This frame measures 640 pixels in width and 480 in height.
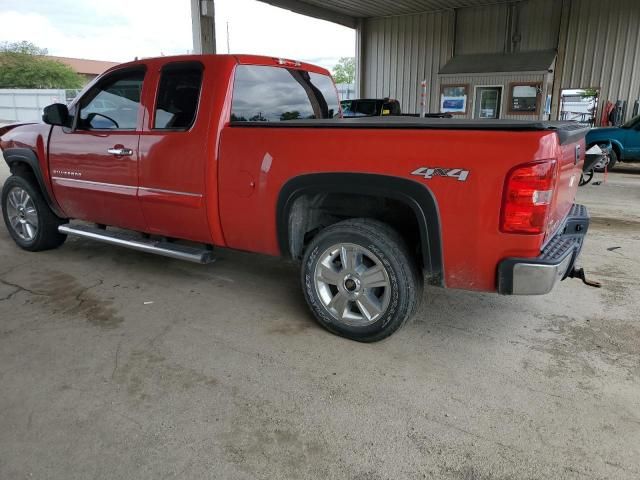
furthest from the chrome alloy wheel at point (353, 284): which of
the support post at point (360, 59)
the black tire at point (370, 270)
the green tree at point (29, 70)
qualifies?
the green tree at point (29, 70)

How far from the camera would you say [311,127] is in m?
3.20

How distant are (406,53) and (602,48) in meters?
7.39

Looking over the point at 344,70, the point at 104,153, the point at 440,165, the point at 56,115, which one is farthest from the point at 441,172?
the point at 344,70

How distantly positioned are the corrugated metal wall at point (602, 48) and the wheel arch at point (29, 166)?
57.2 feet

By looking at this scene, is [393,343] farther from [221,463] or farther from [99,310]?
[99,310]

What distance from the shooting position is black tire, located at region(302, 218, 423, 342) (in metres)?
3.12

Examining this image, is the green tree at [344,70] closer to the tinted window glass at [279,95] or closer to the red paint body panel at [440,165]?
the tinted window glass at [279,95]

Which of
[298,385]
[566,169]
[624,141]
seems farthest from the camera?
[624,141]

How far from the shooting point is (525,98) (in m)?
17.2

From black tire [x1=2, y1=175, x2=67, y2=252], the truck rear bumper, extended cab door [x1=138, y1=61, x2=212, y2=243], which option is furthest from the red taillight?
black tire [x1=2, y1=175, x2=67, y2=252]

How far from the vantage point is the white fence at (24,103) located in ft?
105

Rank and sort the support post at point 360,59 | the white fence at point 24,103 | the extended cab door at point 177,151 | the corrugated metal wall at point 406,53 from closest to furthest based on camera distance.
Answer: the extended cab door at point 177,151 < the corrugated metal wall at point 406,53 < the support post at point 360,59 < the white fence at point 24,103

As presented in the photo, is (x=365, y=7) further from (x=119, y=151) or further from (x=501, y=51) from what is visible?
(x=119, y=151)

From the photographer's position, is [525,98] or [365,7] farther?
[365,7]
